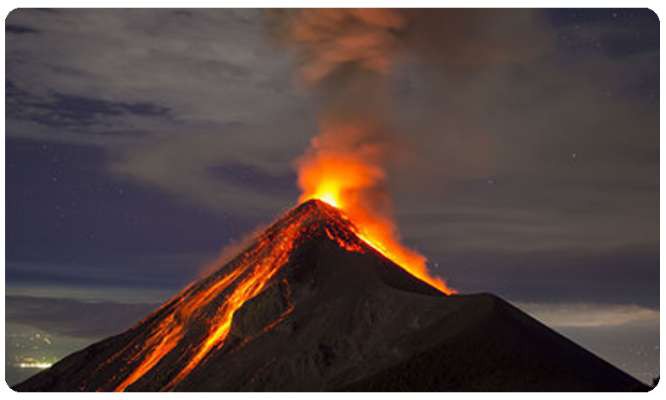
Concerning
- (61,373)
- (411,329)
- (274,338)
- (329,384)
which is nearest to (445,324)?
(411,329)

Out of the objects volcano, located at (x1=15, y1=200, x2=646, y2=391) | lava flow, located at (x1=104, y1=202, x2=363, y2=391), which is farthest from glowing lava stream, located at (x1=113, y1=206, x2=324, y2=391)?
volcano, located at (x1=15, y1=200, x2=646, y2=391)

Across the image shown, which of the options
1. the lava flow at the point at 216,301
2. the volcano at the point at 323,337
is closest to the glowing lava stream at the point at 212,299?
the lava flow at the point at 216,301

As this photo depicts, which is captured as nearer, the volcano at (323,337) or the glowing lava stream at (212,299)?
the volcano at (323,337)

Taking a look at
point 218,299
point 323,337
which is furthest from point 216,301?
point 323,337

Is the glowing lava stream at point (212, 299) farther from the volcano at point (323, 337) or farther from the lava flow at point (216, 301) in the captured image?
the volcano at point (323, 337)

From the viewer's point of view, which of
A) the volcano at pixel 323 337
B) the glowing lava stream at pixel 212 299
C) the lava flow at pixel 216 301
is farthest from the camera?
the lava flow at pixel 216 301

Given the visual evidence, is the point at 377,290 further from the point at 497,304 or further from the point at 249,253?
the point at 249,253

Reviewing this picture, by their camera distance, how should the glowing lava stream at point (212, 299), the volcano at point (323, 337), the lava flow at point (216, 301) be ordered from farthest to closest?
the lava flow at point (216, 301) → the glowing lava stream at point (212, 299) → the volcano at point (323, 337)

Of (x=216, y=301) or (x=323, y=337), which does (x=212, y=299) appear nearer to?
(x=216, y=301)
